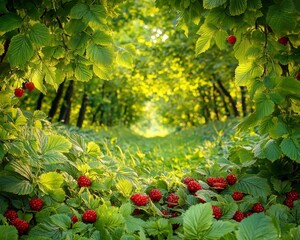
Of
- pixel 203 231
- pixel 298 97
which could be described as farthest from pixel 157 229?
pixel 298 97

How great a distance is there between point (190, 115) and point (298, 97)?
30918 millimetres

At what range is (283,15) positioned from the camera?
A: 2.32 m

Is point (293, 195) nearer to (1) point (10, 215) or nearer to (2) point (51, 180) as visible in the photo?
(2) point (51, 180)

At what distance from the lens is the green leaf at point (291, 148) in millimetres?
2389

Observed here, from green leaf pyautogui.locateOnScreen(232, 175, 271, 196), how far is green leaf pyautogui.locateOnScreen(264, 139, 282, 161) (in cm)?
27

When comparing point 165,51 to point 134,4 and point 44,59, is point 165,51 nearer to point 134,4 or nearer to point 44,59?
point 134,4

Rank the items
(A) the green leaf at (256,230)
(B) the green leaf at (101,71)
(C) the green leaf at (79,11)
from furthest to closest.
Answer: (B) the green leaf at (101,71)
(C) the green leaf at (79,11)
(A) the green leaf at (256,230)

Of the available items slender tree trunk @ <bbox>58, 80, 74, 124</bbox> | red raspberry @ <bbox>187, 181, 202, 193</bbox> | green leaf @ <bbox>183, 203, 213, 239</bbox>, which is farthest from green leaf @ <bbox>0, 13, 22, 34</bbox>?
slender tree trunk @ <bbox>58, 80, 74, 124</bbox>

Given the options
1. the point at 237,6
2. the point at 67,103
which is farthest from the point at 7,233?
the point at 67,103

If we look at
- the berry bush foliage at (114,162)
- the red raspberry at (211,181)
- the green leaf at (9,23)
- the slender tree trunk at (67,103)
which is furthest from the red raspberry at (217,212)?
the slender tree trunk at (67,103)

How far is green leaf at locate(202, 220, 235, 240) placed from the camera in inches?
60.7

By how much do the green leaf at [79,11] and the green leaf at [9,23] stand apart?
295 millimetres

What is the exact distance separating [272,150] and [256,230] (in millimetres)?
1383

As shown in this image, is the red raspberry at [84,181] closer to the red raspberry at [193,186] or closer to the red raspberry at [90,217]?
the red raspberry at [90,217]
